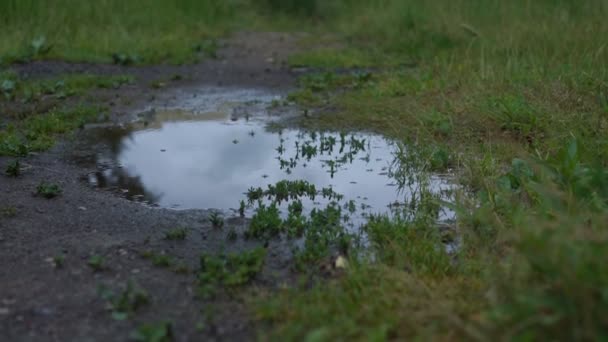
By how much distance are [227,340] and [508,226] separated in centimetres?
157

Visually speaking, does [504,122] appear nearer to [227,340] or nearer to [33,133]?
[227,340]

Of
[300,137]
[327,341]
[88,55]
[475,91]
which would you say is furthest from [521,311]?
[88,55]

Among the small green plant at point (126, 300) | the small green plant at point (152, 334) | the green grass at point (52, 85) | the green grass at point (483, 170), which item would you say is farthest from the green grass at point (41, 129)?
the small green plant at point (152, 334)

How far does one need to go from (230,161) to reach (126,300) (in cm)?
227

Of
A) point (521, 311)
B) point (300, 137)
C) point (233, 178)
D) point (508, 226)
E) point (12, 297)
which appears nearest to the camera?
point (521, 311)

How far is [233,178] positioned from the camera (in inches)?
183

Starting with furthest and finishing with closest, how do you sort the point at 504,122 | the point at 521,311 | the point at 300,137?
the point at 300,137
the point at 504,122
the point at 521,311

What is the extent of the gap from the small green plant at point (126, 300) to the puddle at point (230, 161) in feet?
4.11

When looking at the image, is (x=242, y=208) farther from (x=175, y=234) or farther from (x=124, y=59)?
(x=124, y=59)

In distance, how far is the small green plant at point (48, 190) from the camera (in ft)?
13.7

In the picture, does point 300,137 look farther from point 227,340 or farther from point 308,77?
point 227,340

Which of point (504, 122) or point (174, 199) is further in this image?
point (504, 122)

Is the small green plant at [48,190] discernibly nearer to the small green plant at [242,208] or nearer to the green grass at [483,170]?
the small green plant at [242,208]

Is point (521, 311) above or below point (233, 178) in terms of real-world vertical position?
above
